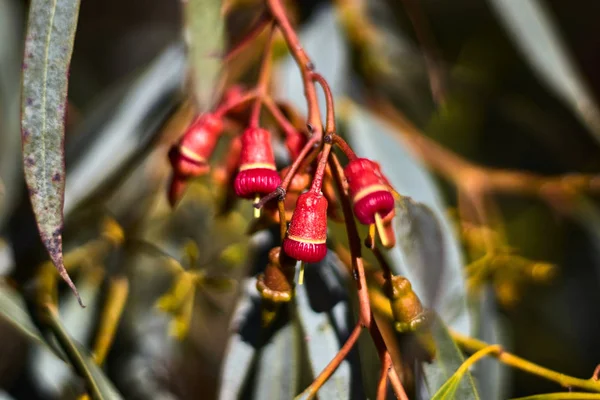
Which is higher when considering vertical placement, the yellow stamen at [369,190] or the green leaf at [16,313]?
the yellow stamen at [369,190]

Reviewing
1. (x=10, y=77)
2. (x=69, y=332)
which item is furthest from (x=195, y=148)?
(x=10, y=77)

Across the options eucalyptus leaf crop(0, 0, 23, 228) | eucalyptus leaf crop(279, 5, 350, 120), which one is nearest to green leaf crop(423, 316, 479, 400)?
eucalyptus leaf crop(279, 5, 350, 120)

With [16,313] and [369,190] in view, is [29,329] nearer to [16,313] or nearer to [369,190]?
[16,313]

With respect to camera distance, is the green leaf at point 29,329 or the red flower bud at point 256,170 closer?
the red flower bud at point 256,170

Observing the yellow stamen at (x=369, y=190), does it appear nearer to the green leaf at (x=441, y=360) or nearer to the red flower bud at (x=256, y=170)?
the red flower bud at (x=256, y=170)

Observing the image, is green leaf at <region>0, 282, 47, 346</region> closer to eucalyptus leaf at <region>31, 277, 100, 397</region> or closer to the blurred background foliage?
the blurred background foliage

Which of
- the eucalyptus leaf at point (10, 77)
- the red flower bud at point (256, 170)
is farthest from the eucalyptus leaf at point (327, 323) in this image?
the eucalyptus leaf at point (10, 77)

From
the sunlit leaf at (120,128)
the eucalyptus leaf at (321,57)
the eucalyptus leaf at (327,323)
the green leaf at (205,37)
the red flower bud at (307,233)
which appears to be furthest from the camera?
the eucalyptus leaf at (321,57)

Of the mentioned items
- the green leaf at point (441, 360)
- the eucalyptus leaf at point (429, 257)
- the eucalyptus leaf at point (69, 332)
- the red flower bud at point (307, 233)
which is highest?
the red flower bud at point (307, 233)

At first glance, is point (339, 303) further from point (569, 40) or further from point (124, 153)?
point (569, 40)
